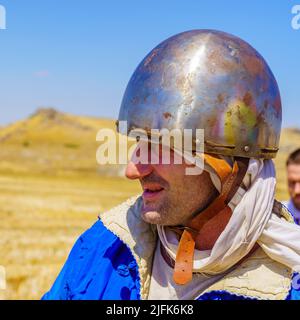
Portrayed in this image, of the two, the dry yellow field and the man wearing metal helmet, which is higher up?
the man wearing metal helmet

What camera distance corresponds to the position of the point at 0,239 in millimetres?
13836

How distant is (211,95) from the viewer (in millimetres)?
2744

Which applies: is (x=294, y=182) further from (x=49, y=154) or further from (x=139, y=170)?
(x=49, y=154)

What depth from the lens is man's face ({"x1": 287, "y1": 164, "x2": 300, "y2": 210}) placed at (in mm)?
6520

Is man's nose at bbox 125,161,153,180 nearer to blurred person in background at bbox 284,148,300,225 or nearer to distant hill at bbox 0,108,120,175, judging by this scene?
blurred person in background at bbox 284,148,300,225

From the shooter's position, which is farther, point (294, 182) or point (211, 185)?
point (294, 182)

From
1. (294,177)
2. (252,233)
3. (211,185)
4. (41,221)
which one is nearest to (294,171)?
(294,177)

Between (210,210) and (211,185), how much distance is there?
120 millimetres

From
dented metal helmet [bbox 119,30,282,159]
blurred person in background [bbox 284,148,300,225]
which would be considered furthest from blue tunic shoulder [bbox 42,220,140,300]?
blurred person in background [bbox 284,148,300,225]

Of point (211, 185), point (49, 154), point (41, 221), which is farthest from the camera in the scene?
point (49, 154)

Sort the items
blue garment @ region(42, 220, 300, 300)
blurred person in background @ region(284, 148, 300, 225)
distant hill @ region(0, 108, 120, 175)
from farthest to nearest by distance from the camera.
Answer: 1. distant hill @ region(0, 108, 120, 175)
2. blurred person in background @ region(284, 148, 300, 225)
3. blue garment @ region(42, 220, 300, 300)

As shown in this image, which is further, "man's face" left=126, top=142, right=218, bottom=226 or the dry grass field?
the dry grass field
